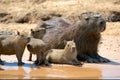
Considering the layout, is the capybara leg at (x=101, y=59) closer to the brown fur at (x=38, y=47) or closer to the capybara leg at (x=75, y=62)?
the capybara leg at (x=75, y=62)

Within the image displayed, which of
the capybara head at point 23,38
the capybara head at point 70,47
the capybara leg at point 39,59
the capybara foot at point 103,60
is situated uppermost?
the capybara head at point 23,38

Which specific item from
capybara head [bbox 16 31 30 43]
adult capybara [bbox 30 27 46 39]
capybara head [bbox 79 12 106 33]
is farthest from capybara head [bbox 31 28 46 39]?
capybara head [bbox 79 12 106 33]

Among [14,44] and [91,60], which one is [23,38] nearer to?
[14,44]

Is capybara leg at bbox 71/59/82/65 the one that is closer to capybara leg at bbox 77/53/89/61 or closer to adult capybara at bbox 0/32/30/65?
capybara leg at bbox 77/53/89/61

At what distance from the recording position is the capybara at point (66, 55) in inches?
427

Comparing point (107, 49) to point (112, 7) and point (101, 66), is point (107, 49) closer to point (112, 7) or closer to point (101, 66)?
point (101, 66)

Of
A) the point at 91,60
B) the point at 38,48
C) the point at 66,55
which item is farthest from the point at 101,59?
the point at 38,48

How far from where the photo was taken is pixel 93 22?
1153 cm

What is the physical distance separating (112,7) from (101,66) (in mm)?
9341

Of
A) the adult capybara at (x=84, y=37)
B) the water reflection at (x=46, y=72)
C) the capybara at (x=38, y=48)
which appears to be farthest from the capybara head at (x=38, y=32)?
the water reflection at (x=46, y=72)

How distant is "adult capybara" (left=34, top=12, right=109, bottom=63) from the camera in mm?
11578

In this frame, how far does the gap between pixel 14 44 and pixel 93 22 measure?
85.7 inches

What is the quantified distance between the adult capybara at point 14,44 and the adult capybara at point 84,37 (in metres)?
1.35

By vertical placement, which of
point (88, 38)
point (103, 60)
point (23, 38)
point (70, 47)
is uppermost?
point (23, 38)
